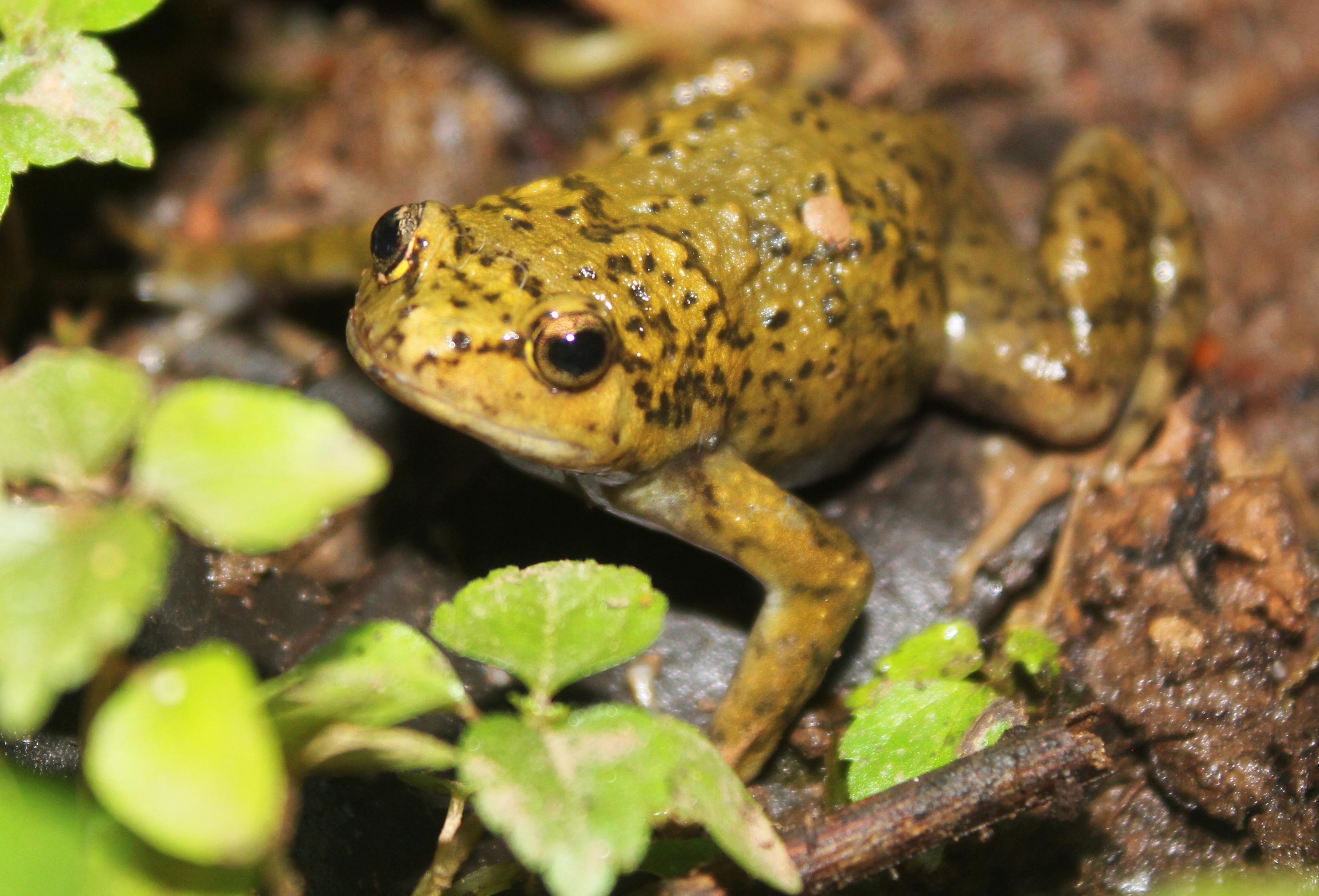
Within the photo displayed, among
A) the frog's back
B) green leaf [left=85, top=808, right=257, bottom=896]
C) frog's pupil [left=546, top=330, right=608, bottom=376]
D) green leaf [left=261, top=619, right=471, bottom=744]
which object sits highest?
the frog's back

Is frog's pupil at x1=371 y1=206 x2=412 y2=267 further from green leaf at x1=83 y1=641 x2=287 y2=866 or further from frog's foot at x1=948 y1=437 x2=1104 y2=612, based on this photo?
frog's foot at x1=948 y1=437 x2=1104 y2=612

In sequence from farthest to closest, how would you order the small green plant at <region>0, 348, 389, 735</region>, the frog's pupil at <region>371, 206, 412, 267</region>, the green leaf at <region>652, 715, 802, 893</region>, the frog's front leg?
the frog's front leg, the frog's pupil at <region>371, 206, 412, 267</region>, the green leaf at <region>652, 715, 802, 893</region>, the small green plant at <region>0, 348, 389, 735</region>

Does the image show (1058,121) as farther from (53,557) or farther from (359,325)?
(53,557)

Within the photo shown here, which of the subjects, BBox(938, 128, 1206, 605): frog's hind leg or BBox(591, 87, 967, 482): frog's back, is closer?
BBox(591, 87, 967, 482): frog's back

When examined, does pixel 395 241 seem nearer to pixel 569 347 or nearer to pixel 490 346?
pixel 490 346

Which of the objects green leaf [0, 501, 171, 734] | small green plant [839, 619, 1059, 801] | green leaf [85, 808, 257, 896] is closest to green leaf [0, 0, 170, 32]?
green leaf [0, 501, 171, 734]

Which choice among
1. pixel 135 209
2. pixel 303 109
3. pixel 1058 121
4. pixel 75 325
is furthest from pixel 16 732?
pixel 1058 121
